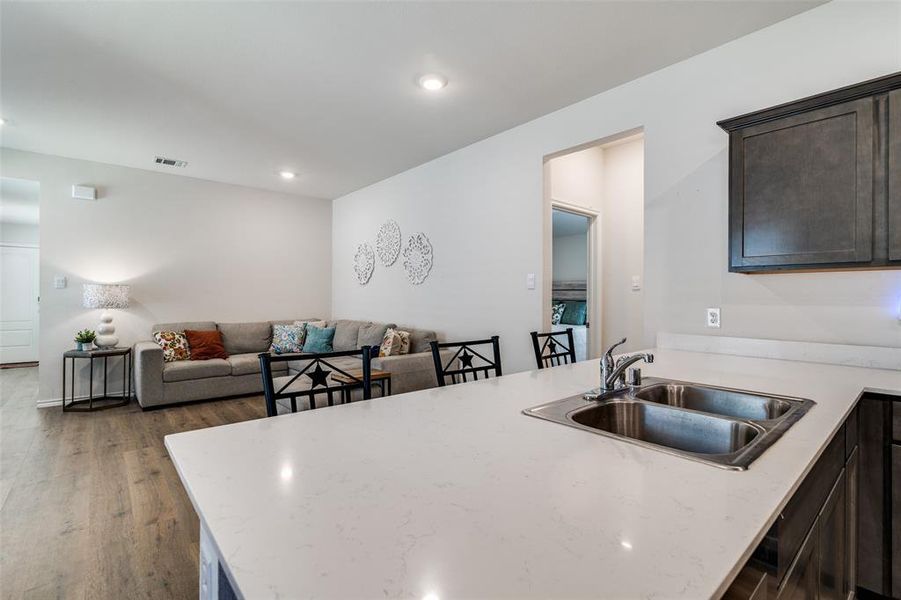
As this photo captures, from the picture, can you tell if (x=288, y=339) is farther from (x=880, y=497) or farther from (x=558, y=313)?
(x=880, y=497)

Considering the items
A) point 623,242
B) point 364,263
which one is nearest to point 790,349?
point 623,242

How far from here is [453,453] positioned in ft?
3.01

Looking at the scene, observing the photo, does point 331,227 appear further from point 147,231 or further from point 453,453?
point 453,453

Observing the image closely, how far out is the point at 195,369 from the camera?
14.8ft

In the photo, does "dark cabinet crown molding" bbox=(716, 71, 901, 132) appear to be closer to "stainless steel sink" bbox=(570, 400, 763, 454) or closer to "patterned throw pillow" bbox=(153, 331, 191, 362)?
"stainless steel sink" bbox=(570, 400, 763, 454)

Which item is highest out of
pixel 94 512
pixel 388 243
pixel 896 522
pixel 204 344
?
pixel 388 243

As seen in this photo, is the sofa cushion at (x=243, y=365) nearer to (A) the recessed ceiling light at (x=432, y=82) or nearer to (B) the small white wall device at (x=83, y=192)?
(B) the small white wall device at (x=83, y=192)

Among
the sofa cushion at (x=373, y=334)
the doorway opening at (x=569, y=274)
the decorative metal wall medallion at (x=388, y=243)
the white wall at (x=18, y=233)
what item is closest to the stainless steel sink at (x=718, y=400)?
the sofa cushion at (x=373, y=334)

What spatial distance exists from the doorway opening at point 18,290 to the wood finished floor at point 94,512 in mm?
4546

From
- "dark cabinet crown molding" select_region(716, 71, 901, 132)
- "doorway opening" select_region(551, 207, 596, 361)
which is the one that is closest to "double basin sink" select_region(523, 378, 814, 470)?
"dark cabinet crown molding" select_region(716, 71, 901, 132)

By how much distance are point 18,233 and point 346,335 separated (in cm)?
675

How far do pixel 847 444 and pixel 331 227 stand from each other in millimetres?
6090

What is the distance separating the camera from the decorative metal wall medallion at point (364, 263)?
5469 mm

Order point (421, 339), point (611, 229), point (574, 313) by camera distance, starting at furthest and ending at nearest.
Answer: point (574, 313)
point (421, 339)
point (611, 229)
